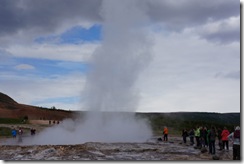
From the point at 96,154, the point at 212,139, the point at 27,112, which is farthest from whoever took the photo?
the point at 27,112

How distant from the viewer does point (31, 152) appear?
16641 mm

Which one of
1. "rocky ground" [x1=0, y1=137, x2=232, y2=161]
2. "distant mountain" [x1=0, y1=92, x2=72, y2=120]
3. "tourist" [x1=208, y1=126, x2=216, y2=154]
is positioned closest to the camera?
"rocky ground" [x1=0, y1=137, x2=232, y2=161]

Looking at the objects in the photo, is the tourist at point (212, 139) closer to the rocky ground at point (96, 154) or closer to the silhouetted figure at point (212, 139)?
the silhouetted figure at point (212, 139)

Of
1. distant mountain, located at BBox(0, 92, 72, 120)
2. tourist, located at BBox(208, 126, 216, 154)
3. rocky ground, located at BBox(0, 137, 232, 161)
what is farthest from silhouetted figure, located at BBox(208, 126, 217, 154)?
distant mountain, located at BBox(0, 92, 72, 120)

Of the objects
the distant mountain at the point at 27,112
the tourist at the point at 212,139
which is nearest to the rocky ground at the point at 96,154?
the tourist at the point at 212,139

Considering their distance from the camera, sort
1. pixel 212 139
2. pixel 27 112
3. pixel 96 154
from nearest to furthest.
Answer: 1. pixel 96 154
2. pixel 212 139
3. pixel 27 112

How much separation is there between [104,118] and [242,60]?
1766 cm

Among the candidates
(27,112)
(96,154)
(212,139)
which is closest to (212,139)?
(212,139)

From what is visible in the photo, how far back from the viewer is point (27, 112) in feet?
209

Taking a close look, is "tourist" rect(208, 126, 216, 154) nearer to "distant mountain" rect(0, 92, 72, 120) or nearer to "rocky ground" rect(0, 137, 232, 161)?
"rocky ground" rect(0, 137, 232, 161)

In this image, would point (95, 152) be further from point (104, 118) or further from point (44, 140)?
point (104, 118)

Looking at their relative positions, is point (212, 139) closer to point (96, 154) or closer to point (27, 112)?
point (96, 154)

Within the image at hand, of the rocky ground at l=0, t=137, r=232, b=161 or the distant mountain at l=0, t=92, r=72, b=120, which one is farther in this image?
the distant mountain at l=0, t=92, r=72, b=120

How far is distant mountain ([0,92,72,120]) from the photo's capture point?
202 ft
